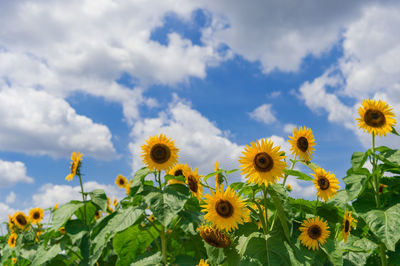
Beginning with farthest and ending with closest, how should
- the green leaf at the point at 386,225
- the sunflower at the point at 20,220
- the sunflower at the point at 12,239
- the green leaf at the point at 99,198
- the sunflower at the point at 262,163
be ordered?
1. the sunflower at the point at 20,220
2. the sunflower at the point at 12,239
3. the green leaf at the point at 99,198
4. the green leaf at the point at 386,225
5. the sunflower at the point at 262,163

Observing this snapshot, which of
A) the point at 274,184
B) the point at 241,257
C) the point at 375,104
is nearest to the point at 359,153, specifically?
the point at 375,104

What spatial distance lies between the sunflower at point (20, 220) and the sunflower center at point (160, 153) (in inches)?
152

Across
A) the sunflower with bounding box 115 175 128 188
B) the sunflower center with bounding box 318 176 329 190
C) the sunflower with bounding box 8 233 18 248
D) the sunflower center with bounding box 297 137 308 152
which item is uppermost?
the sunflower with bounding box 115 175 128 188

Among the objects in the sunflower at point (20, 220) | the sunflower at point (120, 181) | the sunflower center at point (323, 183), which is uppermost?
the sunflower at point (120, 181)

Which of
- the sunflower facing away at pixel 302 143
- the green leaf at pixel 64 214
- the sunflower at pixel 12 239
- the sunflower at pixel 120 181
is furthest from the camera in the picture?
the sunflower at pixel 120 181

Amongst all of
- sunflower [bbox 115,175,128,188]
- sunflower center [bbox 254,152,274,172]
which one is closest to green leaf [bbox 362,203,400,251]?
sunflower center [bbox 254,152,274,172]

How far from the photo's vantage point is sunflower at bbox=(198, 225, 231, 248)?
2.04m

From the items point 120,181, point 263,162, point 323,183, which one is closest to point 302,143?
point 323,183

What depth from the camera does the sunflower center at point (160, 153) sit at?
299cm

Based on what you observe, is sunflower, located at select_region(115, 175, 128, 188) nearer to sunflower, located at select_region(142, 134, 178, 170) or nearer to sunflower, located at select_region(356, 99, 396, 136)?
sunflower, located at select_region(142, 134, 178, 170)

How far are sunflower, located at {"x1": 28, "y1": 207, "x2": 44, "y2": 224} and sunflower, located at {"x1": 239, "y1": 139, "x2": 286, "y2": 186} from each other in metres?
4.90

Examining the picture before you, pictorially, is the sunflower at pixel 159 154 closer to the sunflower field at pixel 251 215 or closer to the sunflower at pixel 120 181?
the sunflower field at pixel 251 215

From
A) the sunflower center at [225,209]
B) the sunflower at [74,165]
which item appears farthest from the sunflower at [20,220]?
the sunflower center at [225,209]

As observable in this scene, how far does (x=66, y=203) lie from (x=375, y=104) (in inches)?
123
